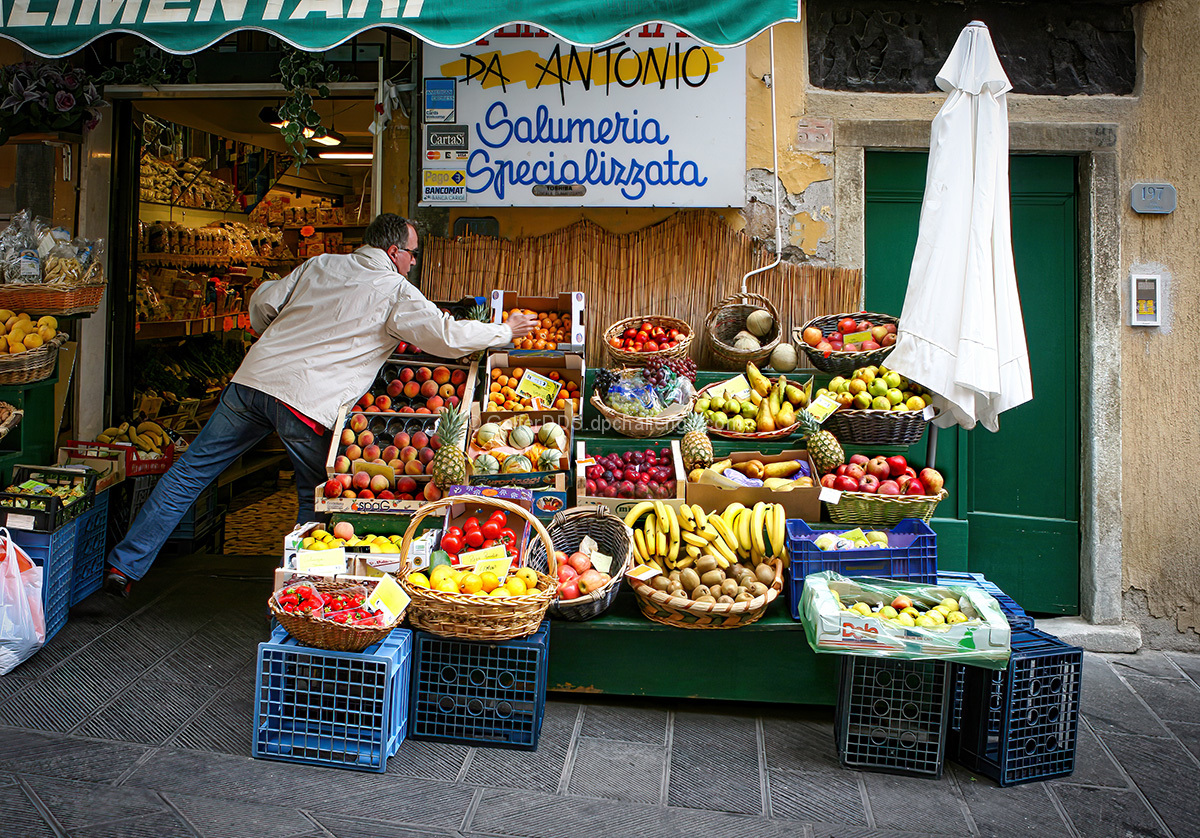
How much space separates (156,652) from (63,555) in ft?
2.32

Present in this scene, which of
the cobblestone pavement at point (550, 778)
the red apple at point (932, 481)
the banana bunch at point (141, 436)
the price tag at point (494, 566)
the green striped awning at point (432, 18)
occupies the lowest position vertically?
the cobblestone pavement at point (550, 778)

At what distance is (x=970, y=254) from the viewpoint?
4.34 m

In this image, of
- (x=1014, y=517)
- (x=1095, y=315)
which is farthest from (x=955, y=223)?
(x=1014, y=517)

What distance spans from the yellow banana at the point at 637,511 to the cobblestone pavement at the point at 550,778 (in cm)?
79

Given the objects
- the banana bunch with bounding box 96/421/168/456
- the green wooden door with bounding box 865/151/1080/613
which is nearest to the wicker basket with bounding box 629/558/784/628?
the green wooden door with bounding box 865/151/1080/613

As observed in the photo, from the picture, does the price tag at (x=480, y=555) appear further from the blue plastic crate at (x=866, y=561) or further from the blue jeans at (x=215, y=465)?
the blue jeans at (x=215, y=465)

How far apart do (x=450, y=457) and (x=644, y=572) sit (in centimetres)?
106

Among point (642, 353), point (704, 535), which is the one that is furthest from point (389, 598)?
point (642, 353)

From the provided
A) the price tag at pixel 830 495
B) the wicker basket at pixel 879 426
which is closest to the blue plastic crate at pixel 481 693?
the price tag at pixel 830 495

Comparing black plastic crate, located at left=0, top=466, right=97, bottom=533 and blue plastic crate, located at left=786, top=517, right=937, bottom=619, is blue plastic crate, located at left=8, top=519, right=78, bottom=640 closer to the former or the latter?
black plastic crate, located at left=0, top=466, right=97, bottom=533

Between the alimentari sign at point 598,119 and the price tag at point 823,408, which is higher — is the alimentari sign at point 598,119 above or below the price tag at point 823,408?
above

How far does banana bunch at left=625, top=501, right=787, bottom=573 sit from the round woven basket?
0.51m

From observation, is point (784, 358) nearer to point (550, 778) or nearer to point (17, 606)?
point (550, 778)

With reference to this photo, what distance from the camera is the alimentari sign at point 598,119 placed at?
531 cm
